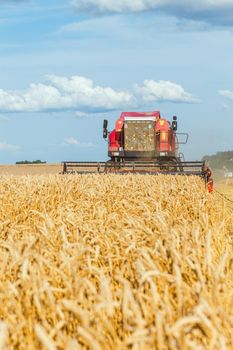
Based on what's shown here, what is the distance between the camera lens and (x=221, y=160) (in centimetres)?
9725

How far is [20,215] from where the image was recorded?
415 inches

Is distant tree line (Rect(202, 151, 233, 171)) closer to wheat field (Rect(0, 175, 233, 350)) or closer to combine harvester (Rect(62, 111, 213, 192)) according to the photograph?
combine harvester (Rect(62, 111, 213, 192))

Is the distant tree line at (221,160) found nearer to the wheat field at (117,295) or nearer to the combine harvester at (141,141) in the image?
the combine harvester at (141,141)

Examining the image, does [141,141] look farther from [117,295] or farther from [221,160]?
[221,160]

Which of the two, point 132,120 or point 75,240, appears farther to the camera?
point 132,120

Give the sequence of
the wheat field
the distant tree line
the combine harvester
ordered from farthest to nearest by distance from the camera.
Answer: the distant tree line, the combine harvester, the wheat field

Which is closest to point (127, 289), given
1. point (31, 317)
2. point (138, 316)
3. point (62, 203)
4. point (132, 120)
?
point (138, 316)

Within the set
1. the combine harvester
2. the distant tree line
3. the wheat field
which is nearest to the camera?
the wheat field

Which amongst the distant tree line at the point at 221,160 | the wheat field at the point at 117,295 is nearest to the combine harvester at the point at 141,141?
the wheat field at the point at 117,295

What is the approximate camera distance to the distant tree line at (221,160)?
92375 millimetres

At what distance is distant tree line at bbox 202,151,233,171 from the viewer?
9238 cm

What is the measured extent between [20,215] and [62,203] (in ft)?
4.52

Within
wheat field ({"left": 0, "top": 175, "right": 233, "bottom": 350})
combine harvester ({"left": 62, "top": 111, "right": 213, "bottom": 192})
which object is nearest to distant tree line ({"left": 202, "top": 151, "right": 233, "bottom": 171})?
combine harvester ({"left": 62, "top": 111, "right": 213, "bottom": 192})

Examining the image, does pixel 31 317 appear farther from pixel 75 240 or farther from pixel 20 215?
pixel 20 215
